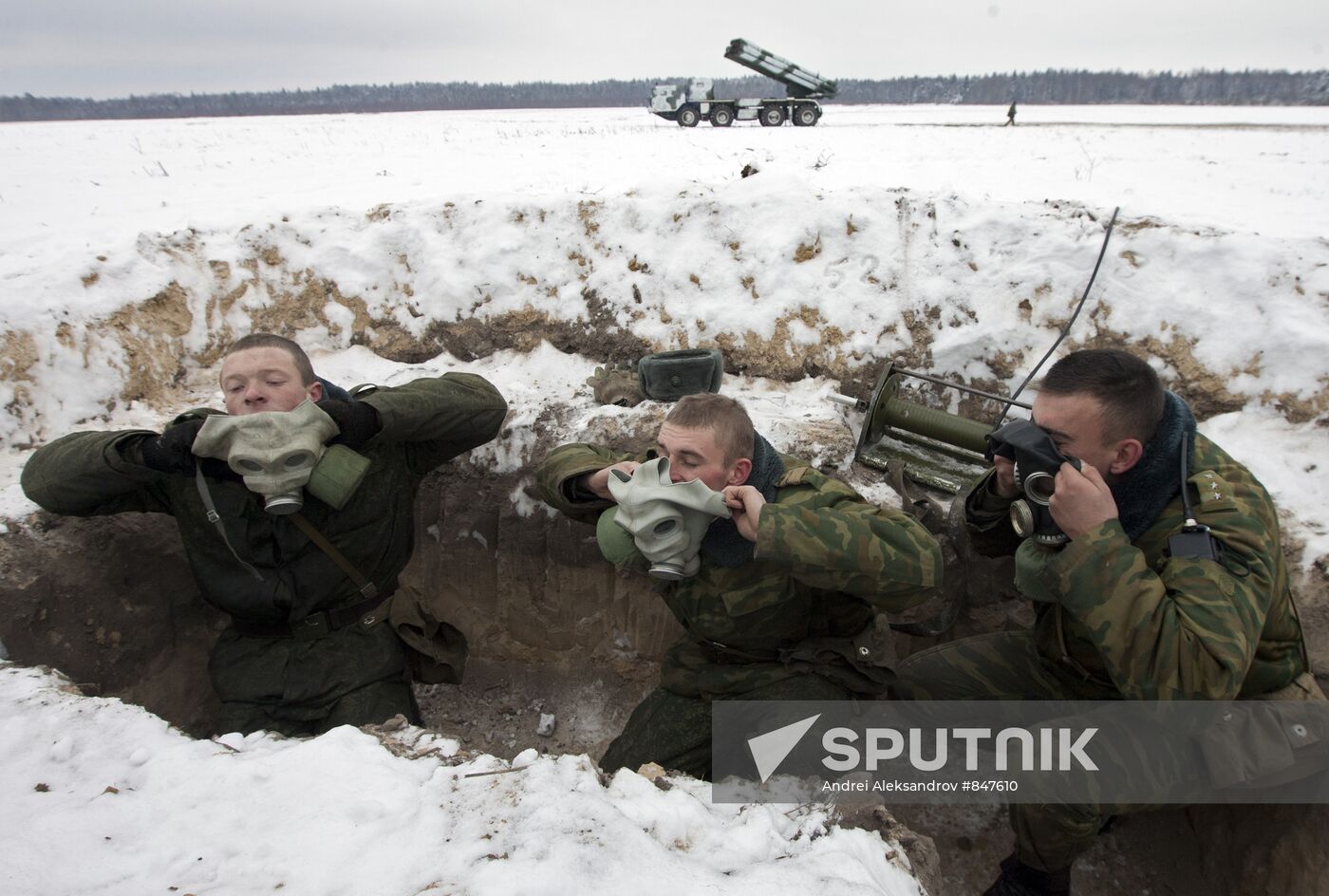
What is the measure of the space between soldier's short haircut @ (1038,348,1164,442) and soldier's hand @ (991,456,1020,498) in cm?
39

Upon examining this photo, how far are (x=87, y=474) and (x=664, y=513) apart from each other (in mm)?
2309

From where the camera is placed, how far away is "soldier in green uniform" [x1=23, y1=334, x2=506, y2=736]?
2.79 m

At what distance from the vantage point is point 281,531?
2945mm

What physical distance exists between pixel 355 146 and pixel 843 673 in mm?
10402

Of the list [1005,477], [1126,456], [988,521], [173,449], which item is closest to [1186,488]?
[1126,456]

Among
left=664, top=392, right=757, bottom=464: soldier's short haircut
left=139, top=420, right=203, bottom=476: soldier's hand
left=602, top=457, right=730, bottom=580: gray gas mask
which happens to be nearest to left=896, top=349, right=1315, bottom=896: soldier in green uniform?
left=664, top=392, right=757, bottom=464: soldier's short haircut

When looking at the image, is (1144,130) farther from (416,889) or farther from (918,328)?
(416,889)

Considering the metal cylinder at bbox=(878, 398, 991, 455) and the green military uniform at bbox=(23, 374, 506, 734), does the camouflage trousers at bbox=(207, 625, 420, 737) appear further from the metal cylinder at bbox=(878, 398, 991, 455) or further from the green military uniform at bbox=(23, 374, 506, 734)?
the metal cylinder at bbox=(878, 398, 991, 455)

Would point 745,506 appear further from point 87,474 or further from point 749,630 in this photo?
point 87,474

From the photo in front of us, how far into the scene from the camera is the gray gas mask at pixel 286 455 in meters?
2.61

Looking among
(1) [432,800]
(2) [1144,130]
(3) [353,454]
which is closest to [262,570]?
(3) [353,454]

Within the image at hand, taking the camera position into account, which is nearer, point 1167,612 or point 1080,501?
point 1167,612

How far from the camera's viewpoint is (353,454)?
2.81 meters
